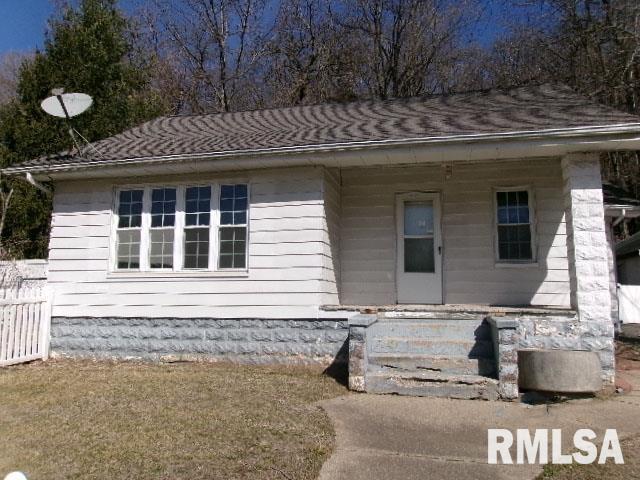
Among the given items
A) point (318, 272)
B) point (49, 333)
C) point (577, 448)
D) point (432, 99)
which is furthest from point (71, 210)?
point (577, 448)

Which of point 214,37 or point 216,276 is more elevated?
point 214,37

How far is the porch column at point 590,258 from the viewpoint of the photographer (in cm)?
691

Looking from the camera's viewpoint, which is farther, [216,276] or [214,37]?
[214,37]

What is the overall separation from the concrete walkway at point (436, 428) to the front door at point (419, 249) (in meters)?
3.15

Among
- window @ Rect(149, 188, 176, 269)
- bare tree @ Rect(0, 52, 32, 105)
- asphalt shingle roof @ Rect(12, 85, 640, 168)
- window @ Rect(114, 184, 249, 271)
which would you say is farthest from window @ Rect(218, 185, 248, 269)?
bare tree @ Rect(0, 52, 32, 105)

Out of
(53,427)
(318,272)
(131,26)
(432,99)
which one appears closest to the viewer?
(53,427)

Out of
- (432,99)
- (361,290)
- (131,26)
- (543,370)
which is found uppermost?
(131,26)

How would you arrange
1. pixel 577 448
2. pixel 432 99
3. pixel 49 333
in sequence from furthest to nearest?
1. pixel 432 99
2. pixel 49 333
3. pixel 577 448

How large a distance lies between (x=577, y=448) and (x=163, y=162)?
701 cm

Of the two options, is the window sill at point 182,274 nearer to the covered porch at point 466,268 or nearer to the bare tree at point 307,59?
the covered porch at point 466,268

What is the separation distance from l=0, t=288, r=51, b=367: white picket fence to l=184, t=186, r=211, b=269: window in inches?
104

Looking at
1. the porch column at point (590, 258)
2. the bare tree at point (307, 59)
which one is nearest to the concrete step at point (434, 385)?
the porch column at point (590, 258)

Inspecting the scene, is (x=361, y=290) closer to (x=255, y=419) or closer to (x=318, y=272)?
(x=318, y=272)

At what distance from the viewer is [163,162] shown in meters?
8.39
